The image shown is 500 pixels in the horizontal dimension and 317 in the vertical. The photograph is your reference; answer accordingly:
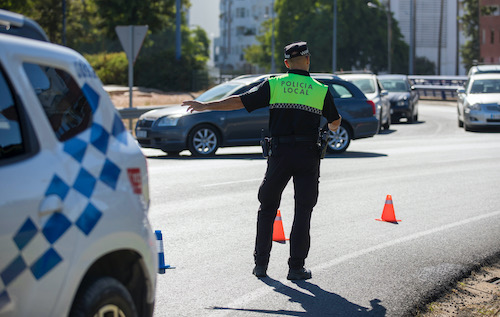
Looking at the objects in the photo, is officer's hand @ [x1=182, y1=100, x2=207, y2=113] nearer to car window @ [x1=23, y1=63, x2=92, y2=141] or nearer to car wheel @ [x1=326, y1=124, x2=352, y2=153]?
car window @ [x1=23, y1=63, x2=92, y2=141]

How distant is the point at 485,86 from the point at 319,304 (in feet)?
68.6

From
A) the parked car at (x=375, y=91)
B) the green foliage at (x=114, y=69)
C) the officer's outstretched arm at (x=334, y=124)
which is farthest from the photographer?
the green foliage at (x=114, y=69)

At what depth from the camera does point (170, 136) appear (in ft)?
53.0

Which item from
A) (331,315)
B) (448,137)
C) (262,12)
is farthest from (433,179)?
(262,12)

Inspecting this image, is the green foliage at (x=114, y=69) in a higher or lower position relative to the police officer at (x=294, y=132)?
higher

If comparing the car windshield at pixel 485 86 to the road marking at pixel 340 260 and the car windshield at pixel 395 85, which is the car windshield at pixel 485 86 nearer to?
the car windshield at pixel 395 85

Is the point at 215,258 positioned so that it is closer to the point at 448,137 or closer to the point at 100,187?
the point at 100,187

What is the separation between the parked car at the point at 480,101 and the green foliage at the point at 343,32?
159 feet

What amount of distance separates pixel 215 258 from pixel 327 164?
329 inches

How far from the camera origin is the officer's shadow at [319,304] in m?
5.52

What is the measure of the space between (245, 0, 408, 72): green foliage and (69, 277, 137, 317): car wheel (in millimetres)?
71030

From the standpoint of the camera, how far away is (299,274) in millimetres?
6375

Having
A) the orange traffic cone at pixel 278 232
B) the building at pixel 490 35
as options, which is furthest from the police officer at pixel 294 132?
the building at pixel 490 35

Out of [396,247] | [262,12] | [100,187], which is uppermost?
[262,12]
